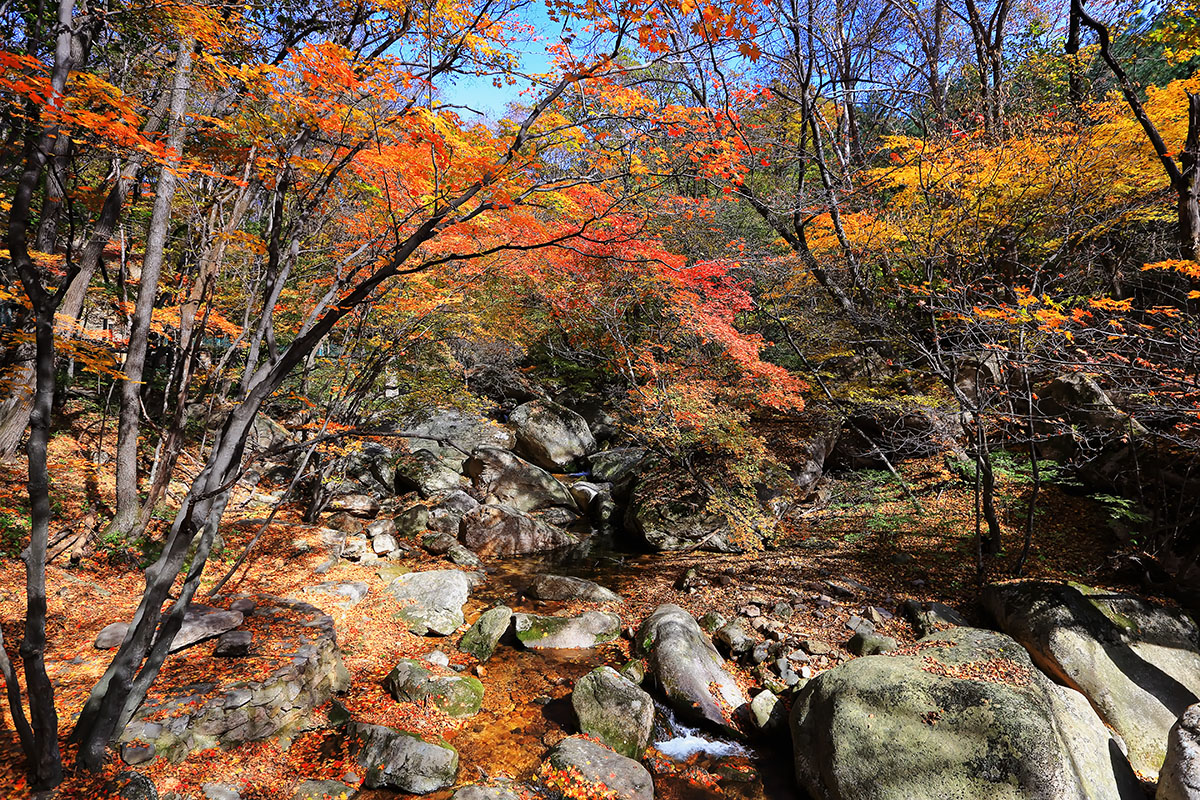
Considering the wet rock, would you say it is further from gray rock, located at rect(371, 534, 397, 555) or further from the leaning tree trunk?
gray rock, located at rect(371, 534, 397, 555)

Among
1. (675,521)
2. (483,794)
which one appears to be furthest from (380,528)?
(483,794)

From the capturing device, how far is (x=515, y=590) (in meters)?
9.84

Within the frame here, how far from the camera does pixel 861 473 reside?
13148mm

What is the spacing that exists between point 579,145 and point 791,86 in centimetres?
1369

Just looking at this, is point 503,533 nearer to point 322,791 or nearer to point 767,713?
point 767,713

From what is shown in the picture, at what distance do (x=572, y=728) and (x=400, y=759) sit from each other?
1.95 m

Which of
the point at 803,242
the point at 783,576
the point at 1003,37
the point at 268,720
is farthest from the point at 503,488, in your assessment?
the point at 1003,37

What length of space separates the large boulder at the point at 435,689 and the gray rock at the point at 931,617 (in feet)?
20.0

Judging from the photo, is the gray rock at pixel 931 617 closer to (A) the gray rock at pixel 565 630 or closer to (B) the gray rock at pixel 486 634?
(A) the gray rock at pixel 565 630

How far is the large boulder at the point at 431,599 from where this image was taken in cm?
795

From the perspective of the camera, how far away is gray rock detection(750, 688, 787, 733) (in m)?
6.07

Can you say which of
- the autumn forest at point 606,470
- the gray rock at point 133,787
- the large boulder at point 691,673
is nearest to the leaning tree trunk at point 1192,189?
the autumn forest at point 606,470

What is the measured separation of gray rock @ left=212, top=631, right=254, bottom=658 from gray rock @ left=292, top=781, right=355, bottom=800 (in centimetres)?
172

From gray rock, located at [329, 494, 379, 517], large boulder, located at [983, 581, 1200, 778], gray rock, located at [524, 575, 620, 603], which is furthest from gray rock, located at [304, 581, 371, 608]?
large boulder, located at [983, 581, 1200, 778]
